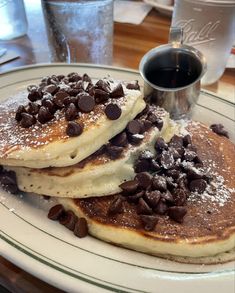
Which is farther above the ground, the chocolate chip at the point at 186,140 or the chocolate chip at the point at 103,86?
the chocolate chip at the point at 103,86

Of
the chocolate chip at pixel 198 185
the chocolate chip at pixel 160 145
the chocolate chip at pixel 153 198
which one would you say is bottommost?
the chocolate chip at pixel 198 185

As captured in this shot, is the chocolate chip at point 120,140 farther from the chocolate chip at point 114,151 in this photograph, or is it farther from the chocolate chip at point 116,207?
the chocolate chip at point 116,207

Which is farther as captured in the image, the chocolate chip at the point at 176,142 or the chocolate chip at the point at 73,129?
the chocolate chip at the point at 176,142

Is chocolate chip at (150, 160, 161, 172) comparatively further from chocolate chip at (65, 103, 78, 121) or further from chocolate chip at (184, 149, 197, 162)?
chocolate chip at (65, 103, 78, 121)

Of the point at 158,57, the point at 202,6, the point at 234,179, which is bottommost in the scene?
the point at 234,179

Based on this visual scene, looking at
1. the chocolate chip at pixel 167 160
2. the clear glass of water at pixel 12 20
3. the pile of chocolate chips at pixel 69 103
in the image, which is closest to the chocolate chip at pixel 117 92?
the pile of chocolate chips at pixel 69 103

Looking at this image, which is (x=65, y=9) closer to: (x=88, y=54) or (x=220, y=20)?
(x=88, y=54)

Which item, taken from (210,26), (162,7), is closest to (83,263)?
(210,26)

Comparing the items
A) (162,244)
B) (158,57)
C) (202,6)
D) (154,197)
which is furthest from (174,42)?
(162,244)
